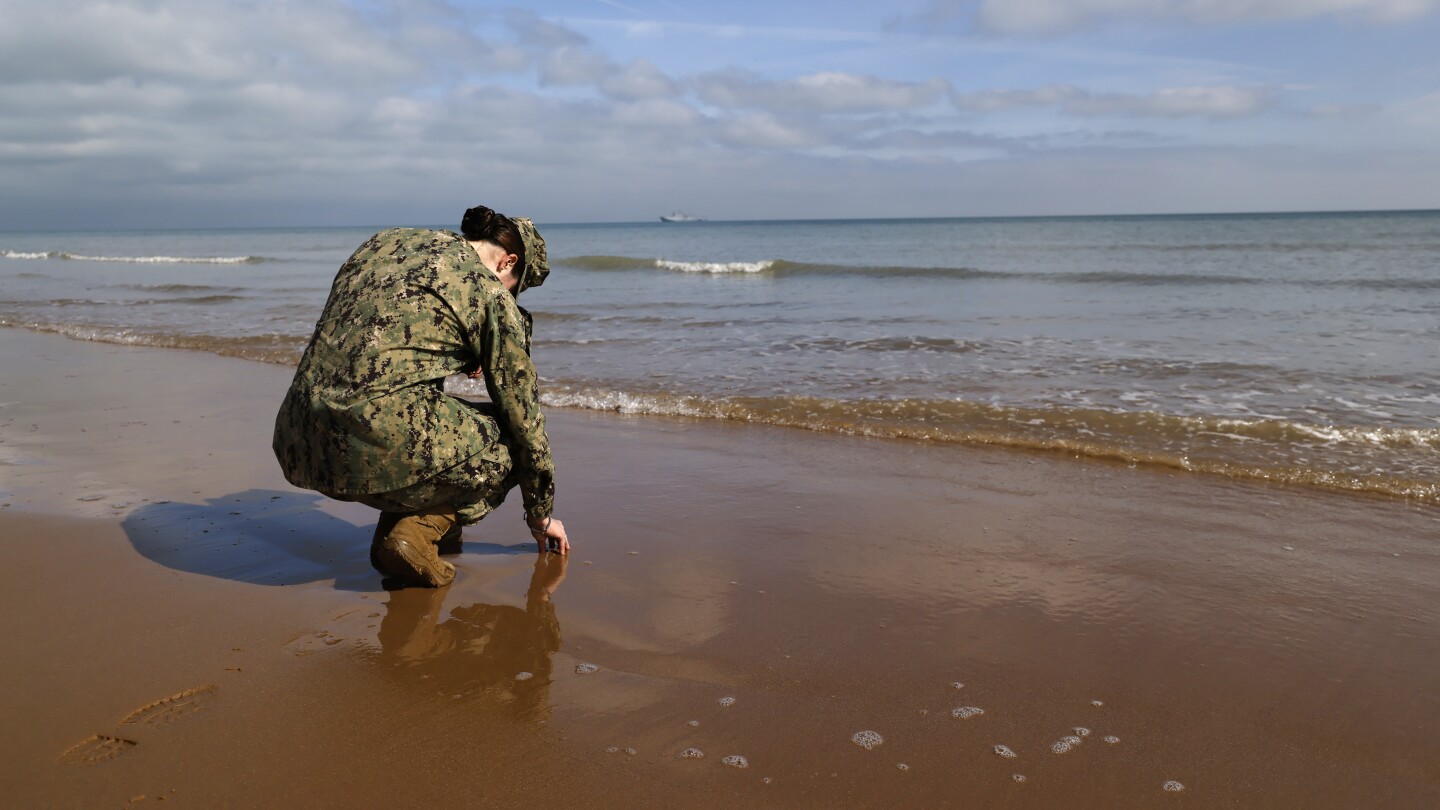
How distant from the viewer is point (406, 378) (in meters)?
2.97

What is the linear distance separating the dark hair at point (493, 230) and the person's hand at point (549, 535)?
968 millimetres

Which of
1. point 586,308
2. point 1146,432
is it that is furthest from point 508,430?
point 586,308

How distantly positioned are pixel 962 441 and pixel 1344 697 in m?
3.59

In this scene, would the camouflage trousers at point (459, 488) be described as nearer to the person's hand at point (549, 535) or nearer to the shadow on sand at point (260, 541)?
the person's hand at point (549, 535)

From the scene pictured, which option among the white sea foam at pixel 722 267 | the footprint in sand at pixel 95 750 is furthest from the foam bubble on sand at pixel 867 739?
the white sea foam at pixel 722 267

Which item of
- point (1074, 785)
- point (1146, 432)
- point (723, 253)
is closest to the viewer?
point (1074, 785)

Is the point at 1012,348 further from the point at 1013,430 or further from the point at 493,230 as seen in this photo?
the point at 493,230

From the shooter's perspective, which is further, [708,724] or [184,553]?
[184,553]

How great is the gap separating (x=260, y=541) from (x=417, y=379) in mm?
1472

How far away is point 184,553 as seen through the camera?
376cm

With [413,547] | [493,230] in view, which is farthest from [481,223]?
[413,547]

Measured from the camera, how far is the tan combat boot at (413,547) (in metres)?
3.30

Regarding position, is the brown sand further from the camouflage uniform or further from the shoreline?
the camouflage uniform

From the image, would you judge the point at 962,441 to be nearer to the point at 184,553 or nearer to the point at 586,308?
the point at 184,553
